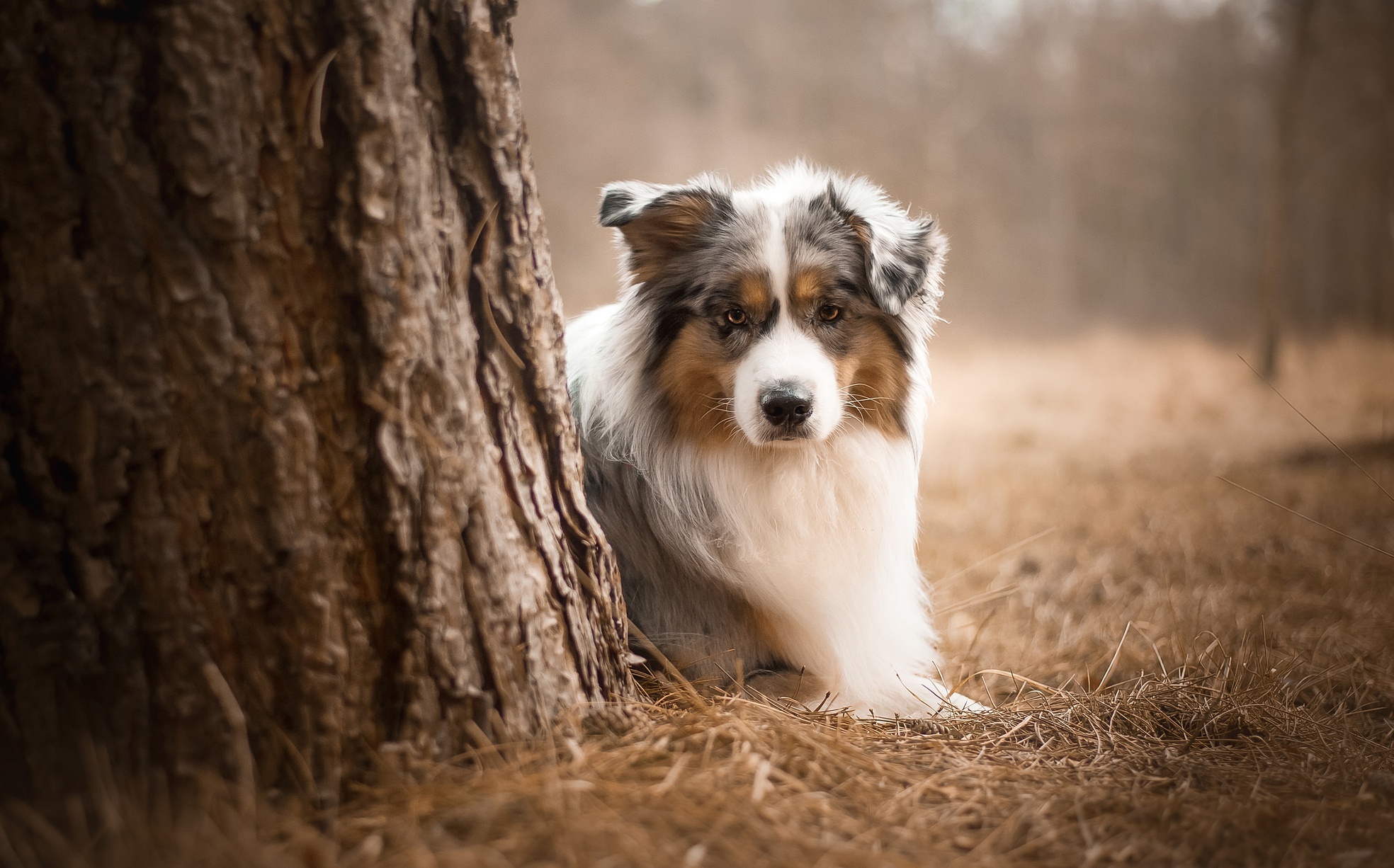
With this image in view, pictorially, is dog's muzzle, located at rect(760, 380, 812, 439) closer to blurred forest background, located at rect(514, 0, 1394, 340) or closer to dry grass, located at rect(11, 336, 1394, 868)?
dry grass, located at rect(11, 336, 1394, 868)

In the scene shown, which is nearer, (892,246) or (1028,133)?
(892,246)

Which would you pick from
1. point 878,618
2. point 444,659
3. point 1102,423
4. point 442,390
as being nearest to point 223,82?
point 442,390

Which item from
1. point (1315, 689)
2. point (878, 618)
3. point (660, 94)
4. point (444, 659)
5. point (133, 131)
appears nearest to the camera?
point (133, 131)

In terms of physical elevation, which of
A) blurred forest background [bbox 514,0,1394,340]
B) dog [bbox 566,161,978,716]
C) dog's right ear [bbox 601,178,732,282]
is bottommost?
dog [bbox 566,161,978,716]

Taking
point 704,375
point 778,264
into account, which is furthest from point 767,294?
point 704,375

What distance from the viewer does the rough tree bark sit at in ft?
4.49

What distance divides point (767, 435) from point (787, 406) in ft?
0.37

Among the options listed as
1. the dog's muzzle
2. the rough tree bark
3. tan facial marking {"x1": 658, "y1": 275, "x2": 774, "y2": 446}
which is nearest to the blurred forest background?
tan facial marking {"x1": 658, "y1": 275, "x2": 774, "y2": 446}

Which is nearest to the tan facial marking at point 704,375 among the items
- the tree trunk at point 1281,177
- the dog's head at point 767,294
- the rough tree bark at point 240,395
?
the dog's head at point 767,294

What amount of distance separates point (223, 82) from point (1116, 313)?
74.4ft

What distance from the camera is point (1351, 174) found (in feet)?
69.2

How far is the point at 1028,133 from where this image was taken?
22.0 meters

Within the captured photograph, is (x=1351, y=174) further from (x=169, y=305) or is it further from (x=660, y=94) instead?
(x=169, y=305)

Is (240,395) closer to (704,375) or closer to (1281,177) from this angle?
(704,375)
